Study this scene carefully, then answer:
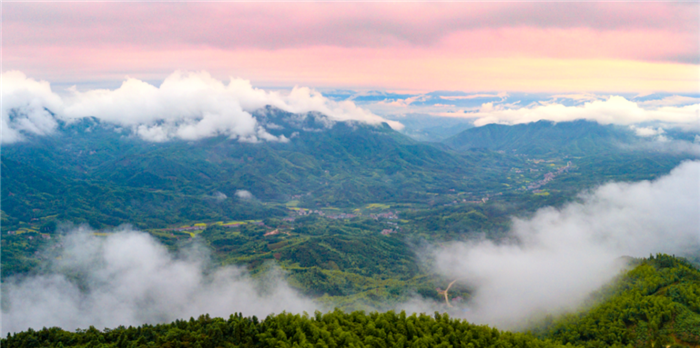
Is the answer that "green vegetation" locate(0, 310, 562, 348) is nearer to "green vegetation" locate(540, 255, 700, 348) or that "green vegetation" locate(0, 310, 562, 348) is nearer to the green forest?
the green forest

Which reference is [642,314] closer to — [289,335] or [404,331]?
[404,331]

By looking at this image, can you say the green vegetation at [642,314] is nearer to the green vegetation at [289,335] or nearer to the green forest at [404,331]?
the green forest at [404,331]

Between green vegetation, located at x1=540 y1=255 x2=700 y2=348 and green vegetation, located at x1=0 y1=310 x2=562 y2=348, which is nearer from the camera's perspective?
green vegetation, located at x1=0 y1=310 x2=562 y2=348

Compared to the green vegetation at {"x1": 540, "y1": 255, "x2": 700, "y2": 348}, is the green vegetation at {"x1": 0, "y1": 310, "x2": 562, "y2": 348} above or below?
below

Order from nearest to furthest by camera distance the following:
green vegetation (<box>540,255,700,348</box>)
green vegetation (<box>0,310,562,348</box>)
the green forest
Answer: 1. green vegetation (<box>0,310,562,348</box>)
2. the green forest
3. green vegetation (<box>540,255,700,348</box>)

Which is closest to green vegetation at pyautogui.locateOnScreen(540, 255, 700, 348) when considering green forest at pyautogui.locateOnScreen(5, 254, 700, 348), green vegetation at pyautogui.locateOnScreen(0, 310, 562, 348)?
green forest at pyautogui.locateOnScreen(5, 254, 700, 348)

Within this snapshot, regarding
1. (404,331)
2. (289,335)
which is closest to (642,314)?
(404,331)

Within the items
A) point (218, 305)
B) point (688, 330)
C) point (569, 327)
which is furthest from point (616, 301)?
point (218, 305)

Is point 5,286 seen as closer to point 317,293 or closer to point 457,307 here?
point 317,293
